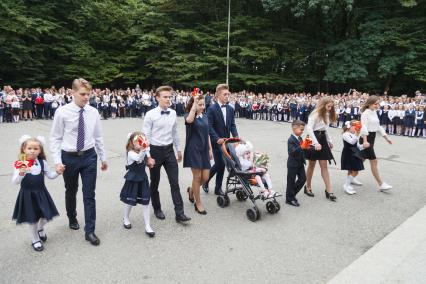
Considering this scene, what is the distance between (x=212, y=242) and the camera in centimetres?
501

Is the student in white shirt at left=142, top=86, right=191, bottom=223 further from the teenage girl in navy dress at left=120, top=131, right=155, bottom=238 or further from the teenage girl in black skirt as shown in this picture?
the teenage girl in black skirt

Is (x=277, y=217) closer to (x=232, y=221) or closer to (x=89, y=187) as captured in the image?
(x=232, y=221)

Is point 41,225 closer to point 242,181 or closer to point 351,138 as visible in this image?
point 242,181

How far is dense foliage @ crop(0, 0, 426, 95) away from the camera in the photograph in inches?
1144

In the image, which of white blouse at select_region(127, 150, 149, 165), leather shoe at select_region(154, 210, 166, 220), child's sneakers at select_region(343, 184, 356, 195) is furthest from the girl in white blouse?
white blouse at select_region(127, 150, 149, 165)

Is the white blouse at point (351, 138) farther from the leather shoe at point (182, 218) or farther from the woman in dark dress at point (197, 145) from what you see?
the leather shoe at point (182, 218)

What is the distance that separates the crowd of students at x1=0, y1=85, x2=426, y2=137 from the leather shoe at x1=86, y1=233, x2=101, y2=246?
→ 12698 mm

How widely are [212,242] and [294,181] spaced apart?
2177 mm

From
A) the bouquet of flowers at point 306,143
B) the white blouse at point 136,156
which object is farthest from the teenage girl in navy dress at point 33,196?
the bouquet of flowers at point 306,143

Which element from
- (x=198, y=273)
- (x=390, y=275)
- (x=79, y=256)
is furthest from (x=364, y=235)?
(x=79, y=256)

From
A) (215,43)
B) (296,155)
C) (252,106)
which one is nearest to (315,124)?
(296,155)

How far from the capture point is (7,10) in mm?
27438

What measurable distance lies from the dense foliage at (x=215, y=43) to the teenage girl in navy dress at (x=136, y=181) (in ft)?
84.4

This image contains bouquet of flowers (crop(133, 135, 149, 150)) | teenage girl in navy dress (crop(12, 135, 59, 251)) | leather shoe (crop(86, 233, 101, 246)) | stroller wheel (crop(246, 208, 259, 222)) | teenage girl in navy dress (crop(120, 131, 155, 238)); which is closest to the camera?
teenage girl in navy dress (crop(12, 135, 59, 251))
